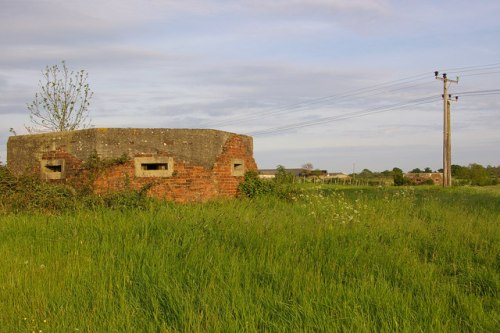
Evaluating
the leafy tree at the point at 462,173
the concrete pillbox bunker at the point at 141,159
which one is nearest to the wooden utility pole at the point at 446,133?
the leafy tree at the point at 462,173

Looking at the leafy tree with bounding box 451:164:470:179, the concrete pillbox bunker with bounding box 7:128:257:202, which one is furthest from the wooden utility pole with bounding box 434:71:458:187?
the concrete pillbox bunker with bounding box 7:128:257:202

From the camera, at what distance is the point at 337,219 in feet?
27.1

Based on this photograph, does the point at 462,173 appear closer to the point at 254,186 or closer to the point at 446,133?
the point at 446,133

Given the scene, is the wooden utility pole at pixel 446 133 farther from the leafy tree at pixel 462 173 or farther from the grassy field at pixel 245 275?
the grassy field at pixel 245 275

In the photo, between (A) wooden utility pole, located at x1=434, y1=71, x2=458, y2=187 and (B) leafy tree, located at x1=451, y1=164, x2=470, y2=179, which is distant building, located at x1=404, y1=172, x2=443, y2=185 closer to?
(B) leafy tree, located at x1=451, y1=164, x2=470, y2=179

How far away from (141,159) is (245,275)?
25.0 feet

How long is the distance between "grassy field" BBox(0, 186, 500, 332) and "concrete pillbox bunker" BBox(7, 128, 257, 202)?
12.1 ft

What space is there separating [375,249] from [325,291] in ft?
6.32

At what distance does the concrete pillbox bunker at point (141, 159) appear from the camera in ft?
39.9

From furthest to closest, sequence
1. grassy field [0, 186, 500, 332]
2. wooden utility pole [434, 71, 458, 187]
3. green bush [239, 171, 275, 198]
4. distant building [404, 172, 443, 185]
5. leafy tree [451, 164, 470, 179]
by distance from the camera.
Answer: distant building [404, 172, 443, 185]
leafy tree [451, 164, 470, 179]
wooden utility pole [434, 71, 458, 187]
green bush [239, 171, 275, 198]
grassy field [0, 186, 500, 332]

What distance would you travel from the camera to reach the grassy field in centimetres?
439

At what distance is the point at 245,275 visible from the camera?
206 inches

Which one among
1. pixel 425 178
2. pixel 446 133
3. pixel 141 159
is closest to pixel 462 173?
pixel 425 178

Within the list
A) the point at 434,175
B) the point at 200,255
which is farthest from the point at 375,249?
the point at 434,175
